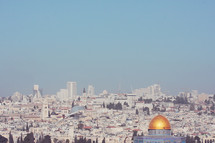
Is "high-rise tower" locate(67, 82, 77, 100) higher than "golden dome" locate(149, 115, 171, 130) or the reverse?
higher

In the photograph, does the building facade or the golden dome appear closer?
the building facade

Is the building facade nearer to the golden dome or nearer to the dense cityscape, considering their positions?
the golden dome

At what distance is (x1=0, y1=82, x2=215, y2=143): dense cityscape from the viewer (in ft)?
271

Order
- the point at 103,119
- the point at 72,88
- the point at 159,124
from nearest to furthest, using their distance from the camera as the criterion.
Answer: the point at 159,124, the point at 103,119, the point at 72,88

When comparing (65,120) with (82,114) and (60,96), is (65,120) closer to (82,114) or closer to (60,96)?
(82,114)

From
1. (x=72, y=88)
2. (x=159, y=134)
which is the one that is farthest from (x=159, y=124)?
(x=72, y=88)

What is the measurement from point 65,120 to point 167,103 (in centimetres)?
3296

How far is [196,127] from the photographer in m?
98.2

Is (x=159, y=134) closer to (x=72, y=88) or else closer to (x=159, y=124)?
(x=159, y=124)

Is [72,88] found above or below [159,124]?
above

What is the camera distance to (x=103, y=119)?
107500mm

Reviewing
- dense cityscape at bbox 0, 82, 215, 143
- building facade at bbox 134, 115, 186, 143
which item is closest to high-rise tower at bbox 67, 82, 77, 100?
dense cityscape at bbox 0, 82, 215, 143

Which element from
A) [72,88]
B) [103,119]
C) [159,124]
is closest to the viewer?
[159,124]

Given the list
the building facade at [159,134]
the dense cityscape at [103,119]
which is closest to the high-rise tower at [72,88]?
the dense cityscape at [103,119]
